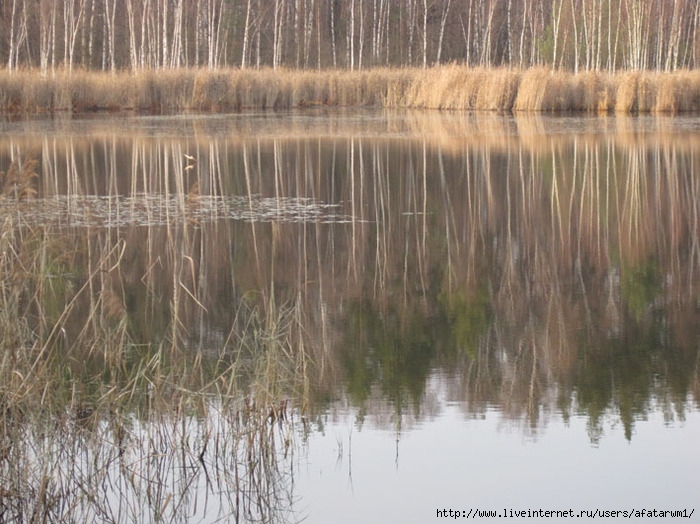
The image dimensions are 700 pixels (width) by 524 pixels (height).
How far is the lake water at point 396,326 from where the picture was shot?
3824 millimetres

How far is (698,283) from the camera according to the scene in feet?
23.0

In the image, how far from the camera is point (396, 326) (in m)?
5.91

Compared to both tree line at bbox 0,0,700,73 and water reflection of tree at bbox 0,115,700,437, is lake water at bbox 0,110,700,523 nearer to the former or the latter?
water reflection of tree at bbox 0,115,700,437

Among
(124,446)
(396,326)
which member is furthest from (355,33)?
(124,446)

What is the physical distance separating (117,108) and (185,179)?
1272 centimetres

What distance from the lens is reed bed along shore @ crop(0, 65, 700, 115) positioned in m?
22.5

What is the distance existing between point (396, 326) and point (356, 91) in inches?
820

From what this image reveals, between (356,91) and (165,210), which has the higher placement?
(356,91)

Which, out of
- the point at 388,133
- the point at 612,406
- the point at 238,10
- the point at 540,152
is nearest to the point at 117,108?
the point at 388,133

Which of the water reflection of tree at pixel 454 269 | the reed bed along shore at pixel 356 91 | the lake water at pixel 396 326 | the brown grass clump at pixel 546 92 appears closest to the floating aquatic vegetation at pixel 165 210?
A: the lake water at pixel 396 326

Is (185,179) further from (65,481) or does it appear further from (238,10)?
(238,10)

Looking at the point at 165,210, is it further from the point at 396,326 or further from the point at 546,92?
the point at 546,92

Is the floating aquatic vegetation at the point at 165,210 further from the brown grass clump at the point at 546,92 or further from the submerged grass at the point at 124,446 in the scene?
the brown grass clump at the point at 546,92

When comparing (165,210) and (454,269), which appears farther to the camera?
(165,210)
